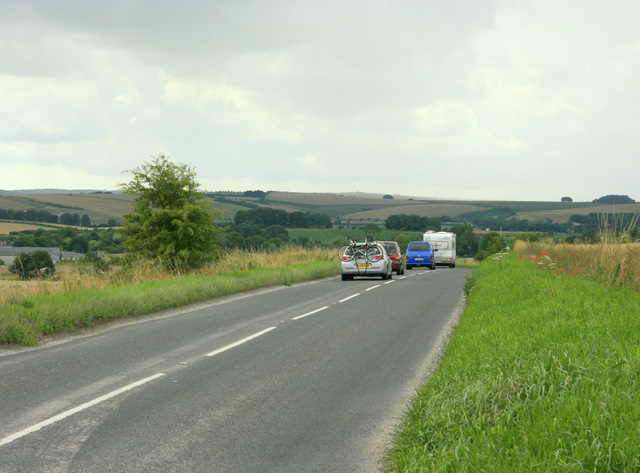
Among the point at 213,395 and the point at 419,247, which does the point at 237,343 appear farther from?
the point at 419,247

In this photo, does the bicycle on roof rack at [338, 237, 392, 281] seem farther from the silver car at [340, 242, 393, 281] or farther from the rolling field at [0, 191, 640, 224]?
the rolling field at [0, 191, 640, 224]

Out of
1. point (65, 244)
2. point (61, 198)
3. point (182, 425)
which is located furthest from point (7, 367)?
point (61, 198)

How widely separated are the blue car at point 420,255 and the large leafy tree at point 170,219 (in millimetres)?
21044

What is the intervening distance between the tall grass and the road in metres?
0.66

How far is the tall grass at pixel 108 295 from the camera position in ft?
35.0

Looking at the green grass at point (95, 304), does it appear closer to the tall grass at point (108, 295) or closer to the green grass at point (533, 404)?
the tall grass at point (108, 295)

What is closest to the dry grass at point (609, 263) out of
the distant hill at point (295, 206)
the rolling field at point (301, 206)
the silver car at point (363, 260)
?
the silver car at point (363, 260)

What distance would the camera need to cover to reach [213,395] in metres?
6.63

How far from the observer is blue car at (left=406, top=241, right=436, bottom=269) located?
144 feet

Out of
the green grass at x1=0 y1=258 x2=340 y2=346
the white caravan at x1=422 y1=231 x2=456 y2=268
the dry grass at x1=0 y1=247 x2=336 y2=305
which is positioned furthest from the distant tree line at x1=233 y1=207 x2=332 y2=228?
the green grass at x1=0 y1=258 x2=340 y2=346

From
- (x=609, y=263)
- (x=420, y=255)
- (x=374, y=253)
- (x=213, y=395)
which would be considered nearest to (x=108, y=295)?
(x=213, y=395)

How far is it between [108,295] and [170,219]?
12.2 m

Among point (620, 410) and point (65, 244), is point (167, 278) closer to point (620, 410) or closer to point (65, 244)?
point (620, 410)

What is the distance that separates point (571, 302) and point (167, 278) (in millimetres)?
13149
